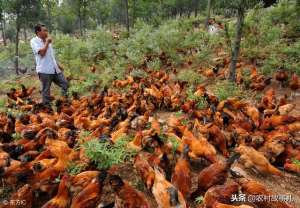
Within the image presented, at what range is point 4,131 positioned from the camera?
544 centimetres

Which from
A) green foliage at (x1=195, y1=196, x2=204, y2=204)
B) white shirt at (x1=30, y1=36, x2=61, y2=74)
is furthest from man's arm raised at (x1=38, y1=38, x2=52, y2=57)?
green foliage at (x1=195, y1=196, x2=204, y2=204)

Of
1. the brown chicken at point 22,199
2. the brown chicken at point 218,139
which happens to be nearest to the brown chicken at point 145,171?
the brown chicken at point 22,199

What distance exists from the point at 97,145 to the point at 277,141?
2557 mm

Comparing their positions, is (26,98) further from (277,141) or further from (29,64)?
(29,64)

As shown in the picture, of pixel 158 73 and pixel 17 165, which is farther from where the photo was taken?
pixel 158 73

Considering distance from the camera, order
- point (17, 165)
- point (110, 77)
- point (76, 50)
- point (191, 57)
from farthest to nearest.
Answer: point (76, 50) → point (191, 57) → point (110, 77) → point (17, 165)

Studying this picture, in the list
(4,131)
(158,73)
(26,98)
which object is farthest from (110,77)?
(4,131)

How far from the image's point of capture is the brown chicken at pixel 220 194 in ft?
9.68

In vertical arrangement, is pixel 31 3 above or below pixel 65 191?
above

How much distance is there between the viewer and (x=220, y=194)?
3.00m

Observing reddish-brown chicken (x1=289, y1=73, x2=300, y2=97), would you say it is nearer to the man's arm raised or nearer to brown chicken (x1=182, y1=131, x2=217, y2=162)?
brown chicken (x1=182, y1=131, x2=217, y2=162)

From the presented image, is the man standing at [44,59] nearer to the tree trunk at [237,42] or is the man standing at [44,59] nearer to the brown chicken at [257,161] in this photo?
the tree trunk at [237,42]

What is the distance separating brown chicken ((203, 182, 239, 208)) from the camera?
2951 mm

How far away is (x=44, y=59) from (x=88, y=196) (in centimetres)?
554
